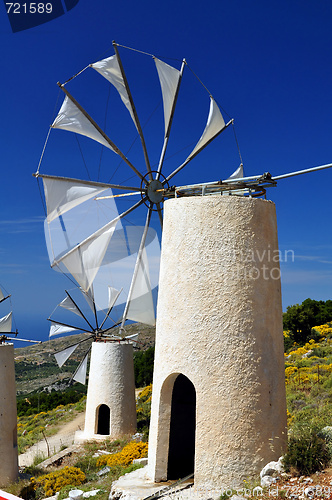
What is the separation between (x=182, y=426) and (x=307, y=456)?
3.35 m

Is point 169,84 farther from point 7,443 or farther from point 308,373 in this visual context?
point 308,373

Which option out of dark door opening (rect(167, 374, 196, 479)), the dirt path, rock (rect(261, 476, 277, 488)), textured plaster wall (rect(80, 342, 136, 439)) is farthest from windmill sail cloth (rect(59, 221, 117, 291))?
the dirt path

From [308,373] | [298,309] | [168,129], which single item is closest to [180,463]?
[168,129]

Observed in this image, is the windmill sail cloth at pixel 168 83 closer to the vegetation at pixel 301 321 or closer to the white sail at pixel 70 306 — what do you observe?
the white sail at pixel 70 306

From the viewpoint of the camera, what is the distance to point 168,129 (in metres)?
11.0

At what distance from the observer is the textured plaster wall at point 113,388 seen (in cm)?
1648

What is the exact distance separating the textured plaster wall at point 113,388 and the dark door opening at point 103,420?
62 cm

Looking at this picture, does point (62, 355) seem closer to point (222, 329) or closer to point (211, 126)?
point (211, 126)

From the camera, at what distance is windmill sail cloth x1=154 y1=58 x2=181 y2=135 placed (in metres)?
10.7

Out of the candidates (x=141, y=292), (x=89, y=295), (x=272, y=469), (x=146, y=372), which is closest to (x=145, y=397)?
(x=146, y=372)

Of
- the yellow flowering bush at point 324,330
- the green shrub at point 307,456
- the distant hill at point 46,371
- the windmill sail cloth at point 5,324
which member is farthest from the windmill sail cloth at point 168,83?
the distant hill at point 46,371

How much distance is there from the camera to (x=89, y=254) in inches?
420

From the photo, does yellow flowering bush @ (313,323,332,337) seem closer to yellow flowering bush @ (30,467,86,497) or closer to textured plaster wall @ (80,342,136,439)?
textured plaster wall @ (80,342,136,439)

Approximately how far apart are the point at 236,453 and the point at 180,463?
265 centimetres
